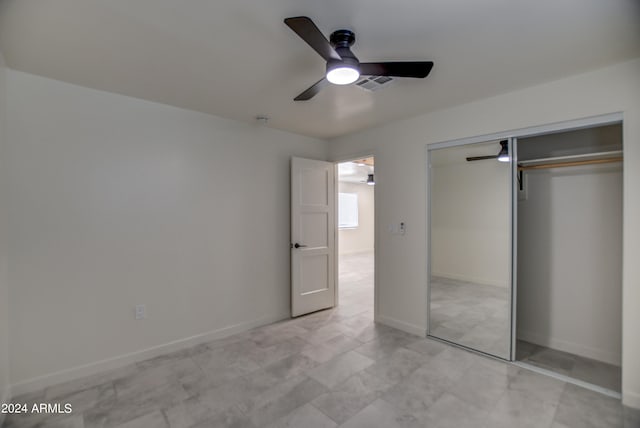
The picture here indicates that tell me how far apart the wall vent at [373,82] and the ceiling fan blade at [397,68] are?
0.56 metres

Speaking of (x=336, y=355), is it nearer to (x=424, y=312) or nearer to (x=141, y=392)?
(x=424, y=312)

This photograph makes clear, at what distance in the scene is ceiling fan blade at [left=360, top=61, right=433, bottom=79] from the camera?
1.67 metres

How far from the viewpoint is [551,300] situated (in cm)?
303

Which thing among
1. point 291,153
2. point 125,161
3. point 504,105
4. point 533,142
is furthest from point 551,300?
point 125,161

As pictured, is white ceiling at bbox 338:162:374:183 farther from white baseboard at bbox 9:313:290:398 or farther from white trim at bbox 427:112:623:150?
white baseboard at bbox 9:313:290:398

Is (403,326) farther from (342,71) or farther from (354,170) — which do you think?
(354,170)

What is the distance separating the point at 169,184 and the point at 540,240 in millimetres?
3835

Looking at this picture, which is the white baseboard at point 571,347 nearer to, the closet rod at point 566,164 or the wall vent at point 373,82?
the closet rod at point 566,164

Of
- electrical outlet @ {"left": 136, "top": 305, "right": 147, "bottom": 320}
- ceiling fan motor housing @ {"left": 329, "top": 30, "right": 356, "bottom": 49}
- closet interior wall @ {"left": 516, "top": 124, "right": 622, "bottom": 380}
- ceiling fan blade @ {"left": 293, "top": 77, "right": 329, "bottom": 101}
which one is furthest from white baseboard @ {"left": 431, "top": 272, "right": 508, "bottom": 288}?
electrical outlet @ {"left": 136, "top": 305, "right": 147, "bottom": 320}

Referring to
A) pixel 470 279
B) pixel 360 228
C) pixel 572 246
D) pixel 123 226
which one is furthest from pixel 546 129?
pixel 360 228

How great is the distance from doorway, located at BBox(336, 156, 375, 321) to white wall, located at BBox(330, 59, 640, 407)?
5.58ft

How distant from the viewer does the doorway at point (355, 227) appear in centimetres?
599

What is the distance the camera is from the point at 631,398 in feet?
6.91

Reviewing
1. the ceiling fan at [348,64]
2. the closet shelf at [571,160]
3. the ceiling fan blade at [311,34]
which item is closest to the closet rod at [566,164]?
the closet shelf at [571,160]
